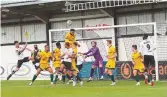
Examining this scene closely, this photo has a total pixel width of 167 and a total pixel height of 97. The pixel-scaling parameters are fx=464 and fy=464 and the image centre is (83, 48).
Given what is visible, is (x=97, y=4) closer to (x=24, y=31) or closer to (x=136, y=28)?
(x=136, y=28)

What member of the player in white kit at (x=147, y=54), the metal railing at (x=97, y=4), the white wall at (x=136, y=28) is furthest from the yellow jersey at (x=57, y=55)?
the metal railing at (x=97, y=4)

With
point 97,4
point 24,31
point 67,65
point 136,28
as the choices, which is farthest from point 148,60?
point 24,31

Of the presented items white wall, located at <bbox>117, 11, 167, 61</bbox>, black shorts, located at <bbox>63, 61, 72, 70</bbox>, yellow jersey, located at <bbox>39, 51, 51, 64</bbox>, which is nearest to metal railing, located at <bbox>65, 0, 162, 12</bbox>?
white wall, located at <bbox>117, 11, 167, 61</bbox>

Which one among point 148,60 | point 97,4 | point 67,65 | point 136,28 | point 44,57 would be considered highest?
point 97,4

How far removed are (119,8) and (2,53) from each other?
9.28 m

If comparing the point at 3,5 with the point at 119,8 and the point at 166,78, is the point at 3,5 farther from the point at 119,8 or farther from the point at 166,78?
the point at 166,78

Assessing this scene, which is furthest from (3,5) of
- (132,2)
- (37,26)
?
(132,2)

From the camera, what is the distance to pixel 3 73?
95.1 feet

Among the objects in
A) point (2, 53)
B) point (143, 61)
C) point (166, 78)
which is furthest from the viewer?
point (2, 53)

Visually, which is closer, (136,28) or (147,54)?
(147,54)

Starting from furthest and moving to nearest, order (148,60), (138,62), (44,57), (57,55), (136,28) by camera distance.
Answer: (136,28) → (57,55) → (44,57) → (138,62) → (148,60)

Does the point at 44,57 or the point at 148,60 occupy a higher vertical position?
→ the point at 44,57

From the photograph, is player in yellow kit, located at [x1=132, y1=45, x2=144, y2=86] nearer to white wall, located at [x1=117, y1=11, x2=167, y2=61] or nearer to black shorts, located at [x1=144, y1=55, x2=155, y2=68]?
black shorts, located at [x1=144, y1=55, x2=155, y2=68]

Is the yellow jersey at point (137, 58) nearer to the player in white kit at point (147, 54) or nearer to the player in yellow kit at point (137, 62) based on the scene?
the player in yellow kit at point (137, 62)
